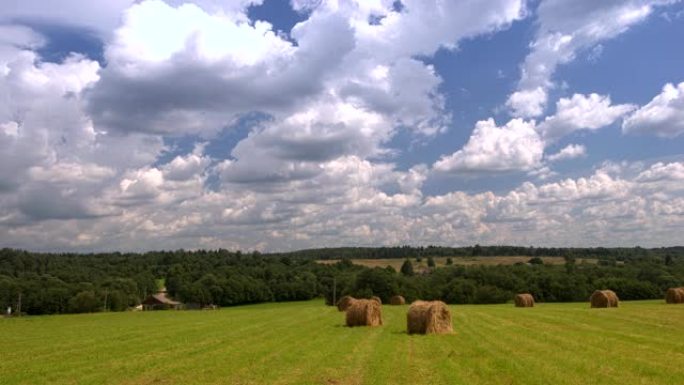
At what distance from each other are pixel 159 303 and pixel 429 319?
3699 inches

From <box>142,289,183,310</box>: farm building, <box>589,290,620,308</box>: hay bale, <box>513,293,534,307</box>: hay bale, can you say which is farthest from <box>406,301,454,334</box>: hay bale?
<box>142,289,183,310</box>: farm building

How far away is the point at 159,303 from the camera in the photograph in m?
112

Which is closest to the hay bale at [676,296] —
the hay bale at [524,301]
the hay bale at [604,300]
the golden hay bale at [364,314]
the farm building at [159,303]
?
the hay bale at [604,300]

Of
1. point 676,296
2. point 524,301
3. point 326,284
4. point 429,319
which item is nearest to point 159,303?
point 326,284

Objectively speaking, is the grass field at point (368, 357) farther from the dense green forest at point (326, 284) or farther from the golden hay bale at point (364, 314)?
the dense green forest at point (326, 284)

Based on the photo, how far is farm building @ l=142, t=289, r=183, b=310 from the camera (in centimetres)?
10706

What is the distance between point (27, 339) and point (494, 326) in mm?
22683

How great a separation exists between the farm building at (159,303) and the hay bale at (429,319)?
85.1 m

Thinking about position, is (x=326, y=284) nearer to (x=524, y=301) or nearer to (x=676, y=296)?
(x=524, y=301)

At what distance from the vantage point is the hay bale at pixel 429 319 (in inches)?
1055

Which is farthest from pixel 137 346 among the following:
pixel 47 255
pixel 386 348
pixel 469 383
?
pixel 47 255

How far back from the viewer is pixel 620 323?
30.6 metres

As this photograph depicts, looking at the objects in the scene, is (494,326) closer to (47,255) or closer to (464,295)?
(464,295)

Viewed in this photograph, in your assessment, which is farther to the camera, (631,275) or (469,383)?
(631,275)
